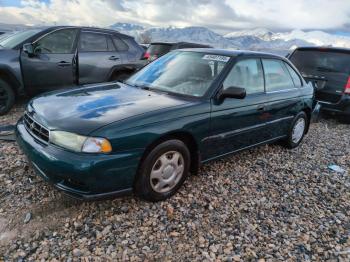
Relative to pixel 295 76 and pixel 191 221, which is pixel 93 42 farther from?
pixel 191 221

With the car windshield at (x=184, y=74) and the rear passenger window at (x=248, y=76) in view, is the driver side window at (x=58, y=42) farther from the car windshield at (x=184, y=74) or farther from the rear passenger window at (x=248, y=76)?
the rear passenger window at (x=248, y=76)

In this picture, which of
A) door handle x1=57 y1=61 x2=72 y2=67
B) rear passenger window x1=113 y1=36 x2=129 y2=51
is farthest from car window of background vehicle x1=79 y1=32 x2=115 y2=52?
door handle x1=57 y1=61 x2=72 y2=67

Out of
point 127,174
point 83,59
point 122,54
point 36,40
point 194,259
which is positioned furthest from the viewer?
point 122,54

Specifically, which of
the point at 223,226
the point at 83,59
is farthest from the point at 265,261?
the point at 83,59

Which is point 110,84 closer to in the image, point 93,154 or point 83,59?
point 93,154

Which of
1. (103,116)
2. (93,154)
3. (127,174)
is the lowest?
(127,174)

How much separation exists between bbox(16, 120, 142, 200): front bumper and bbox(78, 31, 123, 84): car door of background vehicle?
3.79m

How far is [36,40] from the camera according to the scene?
19.1 ft

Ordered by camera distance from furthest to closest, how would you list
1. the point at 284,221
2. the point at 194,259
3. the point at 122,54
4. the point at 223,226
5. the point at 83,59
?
the point at 122,54
the point at 83,59
the point at 284,221
the point at 223,226
the point at 194,259

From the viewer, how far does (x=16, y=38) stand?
5.91m

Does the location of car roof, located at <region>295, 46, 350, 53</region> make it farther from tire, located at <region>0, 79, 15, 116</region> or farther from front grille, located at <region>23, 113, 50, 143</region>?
front grille, located at <region>23, 113, 50, 143</region>

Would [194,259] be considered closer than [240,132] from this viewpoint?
Yes

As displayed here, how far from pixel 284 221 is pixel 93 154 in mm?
2015

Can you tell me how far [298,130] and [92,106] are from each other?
12.1ft
